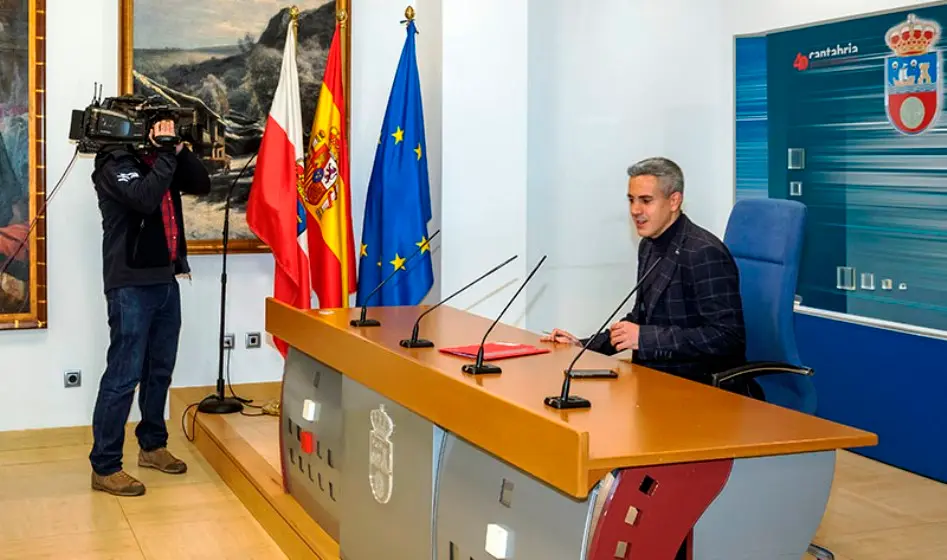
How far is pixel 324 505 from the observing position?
11.8 ft

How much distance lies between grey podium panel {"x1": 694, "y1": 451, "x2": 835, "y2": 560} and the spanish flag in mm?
3222

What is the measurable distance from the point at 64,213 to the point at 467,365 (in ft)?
10.2

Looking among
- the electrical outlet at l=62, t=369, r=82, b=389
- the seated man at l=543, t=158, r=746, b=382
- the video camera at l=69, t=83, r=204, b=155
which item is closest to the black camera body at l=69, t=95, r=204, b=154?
the video camera at l=69, t=83, r=204, b=155

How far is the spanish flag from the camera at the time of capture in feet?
17.1

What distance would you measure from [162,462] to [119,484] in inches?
12.8

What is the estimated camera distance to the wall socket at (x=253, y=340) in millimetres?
5551

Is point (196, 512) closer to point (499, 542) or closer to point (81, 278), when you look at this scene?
point (81, 278)

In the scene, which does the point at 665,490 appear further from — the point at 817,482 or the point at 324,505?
the point at 324,505

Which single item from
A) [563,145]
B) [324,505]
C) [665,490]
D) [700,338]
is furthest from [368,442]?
[563,145]

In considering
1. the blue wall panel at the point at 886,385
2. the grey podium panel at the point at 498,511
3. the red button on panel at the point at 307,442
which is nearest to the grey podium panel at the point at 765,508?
the grey podium panel at the point at 498,511

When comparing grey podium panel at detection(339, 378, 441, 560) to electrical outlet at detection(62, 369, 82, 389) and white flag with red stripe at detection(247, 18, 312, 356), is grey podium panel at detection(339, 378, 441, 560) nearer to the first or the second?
white flag with red stripe at detection(247, 18, 312, 356)

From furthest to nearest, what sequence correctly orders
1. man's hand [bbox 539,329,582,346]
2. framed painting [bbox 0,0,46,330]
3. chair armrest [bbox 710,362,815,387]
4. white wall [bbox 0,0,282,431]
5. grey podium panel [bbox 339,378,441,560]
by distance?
white wall [bbox 0,0,282,431] → framed painting [bbox 0,0,46,330] → man's hand [bbox 539,329,582,346] → chair armrest [bbox 710,362,815,387] → grey podium panel [bbox 339,378,441,560]

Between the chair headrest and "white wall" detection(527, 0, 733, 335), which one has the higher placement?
"white wall" detection(527, 0, 733, 335)

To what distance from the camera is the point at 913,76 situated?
461 centimetres
